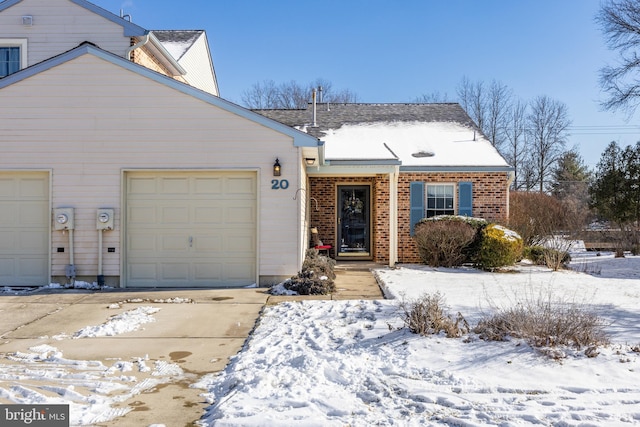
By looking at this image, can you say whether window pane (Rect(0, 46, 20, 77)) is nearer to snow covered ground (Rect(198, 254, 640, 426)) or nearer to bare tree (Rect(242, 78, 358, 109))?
snow covered ground (Rect(198, 254, 640, 426))

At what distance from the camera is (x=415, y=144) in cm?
1472

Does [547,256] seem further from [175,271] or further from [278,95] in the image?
[278,95]

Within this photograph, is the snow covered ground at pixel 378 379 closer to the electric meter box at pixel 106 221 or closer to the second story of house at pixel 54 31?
the electric meter box at pixel 106 221

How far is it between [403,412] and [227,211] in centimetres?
670

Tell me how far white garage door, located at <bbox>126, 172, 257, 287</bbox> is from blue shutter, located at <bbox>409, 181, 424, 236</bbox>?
5.53m

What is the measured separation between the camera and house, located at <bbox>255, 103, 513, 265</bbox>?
12789 mm

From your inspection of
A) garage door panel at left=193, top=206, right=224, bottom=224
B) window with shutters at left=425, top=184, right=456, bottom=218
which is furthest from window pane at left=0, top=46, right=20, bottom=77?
window with shutters at left=425, top=184, right=456, bottom=218

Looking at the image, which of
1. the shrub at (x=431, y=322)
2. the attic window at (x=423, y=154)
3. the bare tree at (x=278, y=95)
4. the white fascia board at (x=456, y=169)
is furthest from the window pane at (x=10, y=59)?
the bare tree at (x=278, y=95)

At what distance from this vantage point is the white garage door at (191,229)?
377 inches

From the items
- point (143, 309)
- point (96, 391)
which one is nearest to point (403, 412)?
point (96, 391)

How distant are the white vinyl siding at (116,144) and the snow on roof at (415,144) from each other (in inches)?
140

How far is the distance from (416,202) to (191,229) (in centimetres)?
661

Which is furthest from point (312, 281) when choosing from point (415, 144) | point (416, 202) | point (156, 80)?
point (415, 144)

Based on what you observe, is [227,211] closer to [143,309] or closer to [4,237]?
[143,309]
